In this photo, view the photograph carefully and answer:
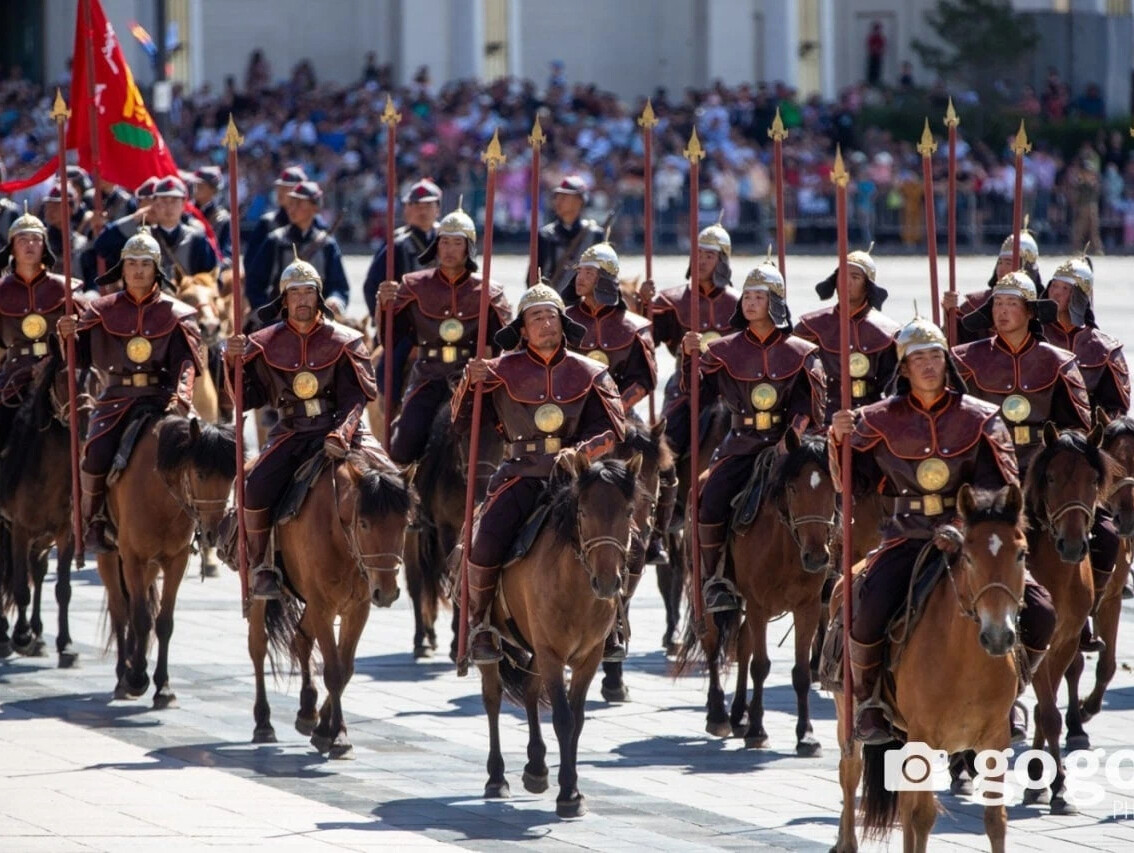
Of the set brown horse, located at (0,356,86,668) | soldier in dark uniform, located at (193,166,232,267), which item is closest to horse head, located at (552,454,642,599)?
brown horse, located at (0,356,86,668)

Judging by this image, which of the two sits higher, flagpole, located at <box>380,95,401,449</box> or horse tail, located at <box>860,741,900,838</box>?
flagpole, located at <box>380,95,401,449</box>

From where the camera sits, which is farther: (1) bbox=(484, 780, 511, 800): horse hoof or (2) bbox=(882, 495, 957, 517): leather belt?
(1) bbox=(484, 780, 511, 800): horse hoof

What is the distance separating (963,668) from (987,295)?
4353 mm

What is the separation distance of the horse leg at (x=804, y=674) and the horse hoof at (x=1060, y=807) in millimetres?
1596

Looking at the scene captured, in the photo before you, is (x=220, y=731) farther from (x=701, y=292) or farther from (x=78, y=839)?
(x=701, y=292)

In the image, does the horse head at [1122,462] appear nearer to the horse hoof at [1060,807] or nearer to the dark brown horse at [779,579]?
the dark brown horse at [779,579]

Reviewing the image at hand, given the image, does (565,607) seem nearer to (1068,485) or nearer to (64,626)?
(1068,485)

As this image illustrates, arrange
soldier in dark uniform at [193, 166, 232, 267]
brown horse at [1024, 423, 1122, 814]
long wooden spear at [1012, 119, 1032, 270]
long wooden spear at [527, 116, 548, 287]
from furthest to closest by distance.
→ soldier in dark uniform at [193, 166, 232, 267], long wooden spear at [1012, 119, 1032, 270], long wooden spear at [527, 116, 548, 287], brown horse at [1024, 423, 1122, 814]

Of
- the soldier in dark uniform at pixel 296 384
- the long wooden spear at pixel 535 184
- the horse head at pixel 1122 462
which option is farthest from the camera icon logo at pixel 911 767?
the soldier in dark uniform at pixel 296 384

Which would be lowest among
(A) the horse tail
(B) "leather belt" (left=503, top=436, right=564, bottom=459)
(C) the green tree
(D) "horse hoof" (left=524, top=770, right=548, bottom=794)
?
(D) "horse hoof" (left=524, top=770, right=548, bottom=794)

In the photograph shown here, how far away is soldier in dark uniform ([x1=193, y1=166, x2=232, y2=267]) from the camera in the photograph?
72.2 feet

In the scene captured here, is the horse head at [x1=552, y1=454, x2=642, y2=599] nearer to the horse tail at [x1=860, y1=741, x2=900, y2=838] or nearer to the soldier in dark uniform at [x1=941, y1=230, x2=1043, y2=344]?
the horse tail at [x1=860, y1=741, x2=900, y2=838]

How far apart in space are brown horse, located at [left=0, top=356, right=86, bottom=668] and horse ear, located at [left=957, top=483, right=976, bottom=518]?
24.1ft

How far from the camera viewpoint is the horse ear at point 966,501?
966 cm
